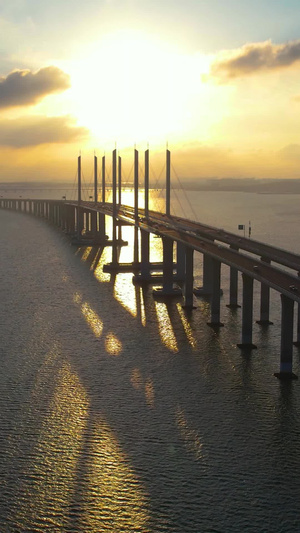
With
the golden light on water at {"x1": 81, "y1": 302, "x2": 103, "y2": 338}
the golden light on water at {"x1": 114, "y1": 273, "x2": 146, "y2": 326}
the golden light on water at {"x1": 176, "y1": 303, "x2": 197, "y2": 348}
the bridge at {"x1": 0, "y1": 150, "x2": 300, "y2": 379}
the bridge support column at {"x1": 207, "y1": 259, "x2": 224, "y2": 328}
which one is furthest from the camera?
the golden light on water at {"x1": 114, "y1": 273, "x2": 146, "y2": 326}

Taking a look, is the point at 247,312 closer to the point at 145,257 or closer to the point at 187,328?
the point at 187,328

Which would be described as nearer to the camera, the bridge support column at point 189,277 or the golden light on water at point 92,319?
the golden light on water at point 92,319

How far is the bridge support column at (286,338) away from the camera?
112ft

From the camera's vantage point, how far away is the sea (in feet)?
72.0

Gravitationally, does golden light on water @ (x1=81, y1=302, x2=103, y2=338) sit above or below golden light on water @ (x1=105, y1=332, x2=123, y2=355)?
below

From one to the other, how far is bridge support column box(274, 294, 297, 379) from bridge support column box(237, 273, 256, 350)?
6032 millimetres

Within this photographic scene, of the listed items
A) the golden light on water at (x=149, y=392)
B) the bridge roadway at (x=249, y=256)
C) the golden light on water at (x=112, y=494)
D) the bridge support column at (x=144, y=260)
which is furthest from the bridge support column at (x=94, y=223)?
the golden light on water at (x=112, y=494)

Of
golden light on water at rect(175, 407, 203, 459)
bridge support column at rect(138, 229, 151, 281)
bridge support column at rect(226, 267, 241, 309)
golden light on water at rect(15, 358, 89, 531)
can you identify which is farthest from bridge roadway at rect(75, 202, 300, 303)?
golden light on water at rect(15, 358, 89, 531)

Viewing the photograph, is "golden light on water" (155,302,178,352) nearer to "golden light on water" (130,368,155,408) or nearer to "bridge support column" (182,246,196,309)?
"bridge support column" (182,246,196,309)

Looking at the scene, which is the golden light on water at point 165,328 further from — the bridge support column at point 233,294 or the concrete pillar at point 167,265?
the bridge support column at point 233,294

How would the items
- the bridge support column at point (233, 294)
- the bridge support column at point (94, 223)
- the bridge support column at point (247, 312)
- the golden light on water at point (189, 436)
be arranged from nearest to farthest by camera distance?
the golden light on water at point (189, 436) → the bridge support column at point (247, 312) → the bridge support column at point (233, 294) → the bridge support column at point (94, 223)

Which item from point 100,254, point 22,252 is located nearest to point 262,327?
point 100,254

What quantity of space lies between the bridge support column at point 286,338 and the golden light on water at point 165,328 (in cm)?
919

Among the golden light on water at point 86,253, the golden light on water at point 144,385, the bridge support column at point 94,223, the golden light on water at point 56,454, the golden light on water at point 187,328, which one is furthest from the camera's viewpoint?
the bridge support column at point 94,223
